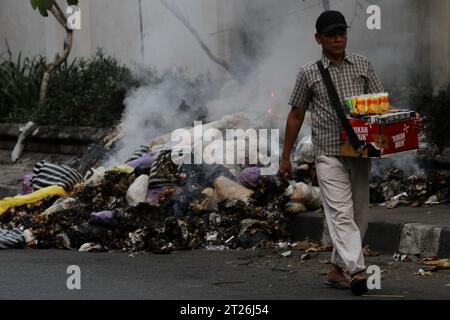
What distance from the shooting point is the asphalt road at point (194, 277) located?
7633 mm

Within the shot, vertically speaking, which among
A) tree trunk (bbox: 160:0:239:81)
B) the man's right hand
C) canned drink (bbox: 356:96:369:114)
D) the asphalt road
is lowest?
the asphalt road

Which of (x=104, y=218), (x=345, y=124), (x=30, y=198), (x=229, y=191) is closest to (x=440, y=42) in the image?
(x=229, y=191)

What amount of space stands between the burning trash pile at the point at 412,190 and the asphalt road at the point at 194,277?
52.9 inches

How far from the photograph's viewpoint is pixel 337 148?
25.1 ft

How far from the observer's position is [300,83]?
780 cm

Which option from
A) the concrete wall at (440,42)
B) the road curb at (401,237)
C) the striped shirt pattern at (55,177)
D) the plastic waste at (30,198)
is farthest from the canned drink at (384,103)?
the striped shirt pattern at (55,177)

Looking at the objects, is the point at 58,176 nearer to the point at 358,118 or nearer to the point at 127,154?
the point at 127,154

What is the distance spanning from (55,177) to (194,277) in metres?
3.73

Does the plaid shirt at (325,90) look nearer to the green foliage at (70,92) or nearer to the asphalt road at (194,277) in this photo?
the asphalt road at (194,277)

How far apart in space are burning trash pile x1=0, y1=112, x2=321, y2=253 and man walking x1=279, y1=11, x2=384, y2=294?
2170 mm

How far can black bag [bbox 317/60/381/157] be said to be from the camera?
7.46 meters

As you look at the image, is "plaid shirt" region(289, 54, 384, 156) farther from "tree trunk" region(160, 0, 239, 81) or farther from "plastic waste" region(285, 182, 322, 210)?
"tree trunk" region(160, 0, 239, 81)

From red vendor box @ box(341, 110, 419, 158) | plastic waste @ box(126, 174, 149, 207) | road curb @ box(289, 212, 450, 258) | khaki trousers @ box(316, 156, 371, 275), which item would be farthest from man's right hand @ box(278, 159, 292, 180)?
plastic waste @ box(126, 174, 149, 207)
